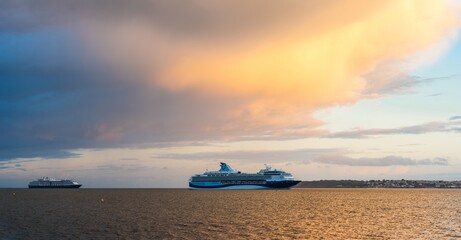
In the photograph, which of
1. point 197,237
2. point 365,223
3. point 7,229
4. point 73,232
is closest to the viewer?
point 197,237

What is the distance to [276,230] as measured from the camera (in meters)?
79.0

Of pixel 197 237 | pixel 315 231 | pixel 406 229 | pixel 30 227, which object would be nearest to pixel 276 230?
pixel 315 231

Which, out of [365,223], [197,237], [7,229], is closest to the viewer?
[197,237]

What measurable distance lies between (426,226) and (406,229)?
8166 mm

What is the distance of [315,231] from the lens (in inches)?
3105

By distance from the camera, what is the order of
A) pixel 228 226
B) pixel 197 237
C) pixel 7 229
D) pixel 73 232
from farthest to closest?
pixel 228 226
pixel 7 229
pixel 73 232
pixel 197 237

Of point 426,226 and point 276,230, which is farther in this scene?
point 426,226

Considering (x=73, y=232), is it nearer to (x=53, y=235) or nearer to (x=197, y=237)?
(x=53, y=235)

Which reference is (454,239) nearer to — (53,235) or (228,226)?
(228,226)

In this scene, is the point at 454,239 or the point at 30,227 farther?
the point at 30,227

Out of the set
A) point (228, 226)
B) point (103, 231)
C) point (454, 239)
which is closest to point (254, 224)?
point (228, 226)

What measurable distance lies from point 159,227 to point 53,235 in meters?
18.7

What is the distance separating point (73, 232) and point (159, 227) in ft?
49.3

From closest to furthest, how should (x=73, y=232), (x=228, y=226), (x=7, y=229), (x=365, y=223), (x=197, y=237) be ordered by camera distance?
(x=197, y=237)
(x=73, y=232)
(x=7, y=229)
(x=228, y=226)
(x=365, y=223)
